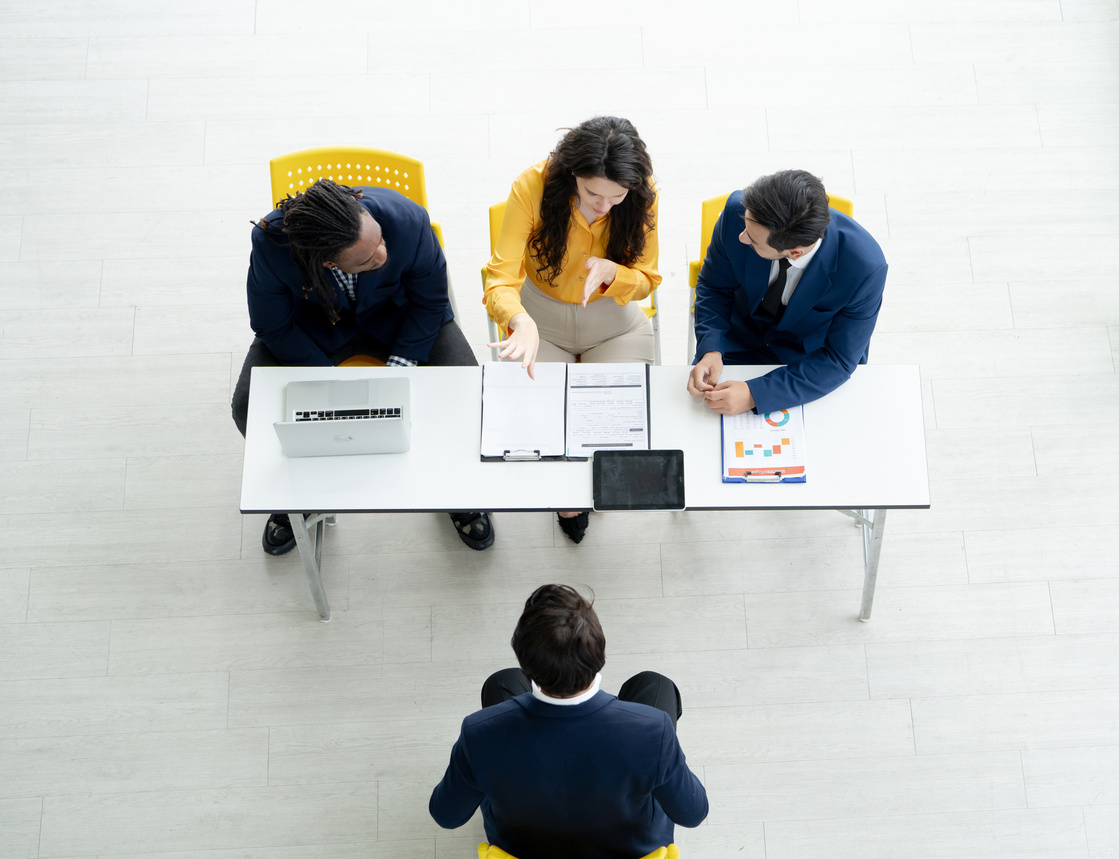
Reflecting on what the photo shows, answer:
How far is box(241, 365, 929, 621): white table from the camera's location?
2.23 m

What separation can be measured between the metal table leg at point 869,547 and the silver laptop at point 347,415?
3.98 ft

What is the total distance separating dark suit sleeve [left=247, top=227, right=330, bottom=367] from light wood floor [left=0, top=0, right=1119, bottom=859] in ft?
2.27

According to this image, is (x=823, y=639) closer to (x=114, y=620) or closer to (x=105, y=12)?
(x=114, y=620)

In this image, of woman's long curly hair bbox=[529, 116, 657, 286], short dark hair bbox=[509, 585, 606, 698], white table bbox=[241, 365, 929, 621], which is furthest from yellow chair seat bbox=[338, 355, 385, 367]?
short dark hair bbox=[509, 585, 606, 698]

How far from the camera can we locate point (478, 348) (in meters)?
3.24

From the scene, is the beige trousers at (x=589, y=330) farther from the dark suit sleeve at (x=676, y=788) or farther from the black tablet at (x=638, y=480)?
the dark suit sleeve at (x=676, y=788)

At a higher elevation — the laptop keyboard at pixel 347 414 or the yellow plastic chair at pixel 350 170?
the yellow plastic chair at pixel 350 170

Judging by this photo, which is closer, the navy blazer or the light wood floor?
the navy blazer

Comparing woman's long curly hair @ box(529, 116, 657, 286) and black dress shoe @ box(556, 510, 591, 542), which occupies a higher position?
woman's long curly hair @ box(529, 116, 657, 286)

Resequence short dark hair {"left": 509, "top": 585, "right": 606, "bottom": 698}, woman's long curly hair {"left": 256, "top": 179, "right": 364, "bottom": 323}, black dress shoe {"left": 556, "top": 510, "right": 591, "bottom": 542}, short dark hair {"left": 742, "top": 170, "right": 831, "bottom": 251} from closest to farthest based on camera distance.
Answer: short dark hair {"left": 509, "top": 585, "right": 606, "bottom": 698} < short dark hair {"left": 742, "top": 170, "right": 831, "bottom": 251} < woman's long curly hair {"left": 256, "top": 179, "right": 364, "bottom": 323} < black dress shoe {"left": 556, "top": 510, "right": 591, "bottom": 542}

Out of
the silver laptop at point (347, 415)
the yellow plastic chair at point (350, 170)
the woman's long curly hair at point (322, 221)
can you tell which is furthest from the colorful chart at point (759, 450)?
the yellow plastic chair at point (350, 170)

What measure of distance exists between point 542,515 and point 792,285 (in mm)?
1143

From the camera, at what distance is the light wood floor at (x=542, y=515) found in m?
2.69

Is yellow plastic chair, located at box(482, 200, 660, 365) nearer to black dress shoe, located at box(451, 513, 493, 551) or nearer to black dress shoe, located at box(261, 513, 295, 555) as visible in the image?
black dress shoe, located at box(451, 513, 493, 551)
